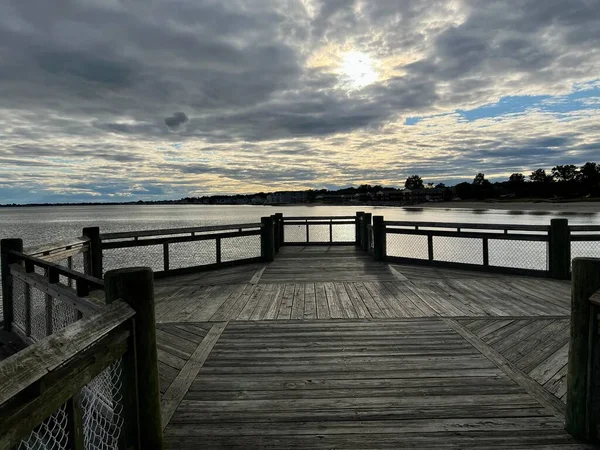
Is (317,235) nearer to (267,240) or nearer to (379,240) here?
(267,240)

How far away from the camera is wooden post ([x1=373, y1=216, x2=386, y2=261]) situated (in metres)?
10.2

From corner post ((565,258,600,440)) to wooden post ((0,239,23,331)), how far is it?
638 centimetres

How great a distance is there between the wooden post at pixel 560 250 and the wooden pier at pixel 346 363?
1.85ft

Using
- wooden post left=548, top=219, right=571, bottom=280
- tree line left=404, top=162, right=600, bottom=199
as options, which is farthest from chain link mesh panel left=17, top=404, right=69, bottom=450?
tree line left=404, top=162, right=600, bottom=199

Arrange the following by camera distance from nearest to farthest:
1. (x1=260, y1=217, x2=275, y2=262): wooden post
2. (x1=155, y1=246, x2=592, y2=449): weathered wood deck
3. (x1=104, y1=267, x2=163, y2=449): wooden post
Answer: (x1=104, y1=267, x2=163, y2=449): wooden post, (x1=155, y1=246, x2=592, y2=449): weathered wood deck, (x1=260, y1=217, x2=275, y2=262): wooden post

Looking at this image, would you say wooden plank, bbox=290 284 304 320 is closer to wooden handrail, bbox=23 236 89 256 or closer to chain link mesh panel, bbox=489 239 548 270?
wooden handrail, bbox=23 236 89 256

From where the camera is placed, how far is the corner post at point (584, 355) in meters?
2.50

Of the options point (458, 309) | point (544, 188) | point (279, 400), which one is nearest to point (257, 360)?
point (279, 400)

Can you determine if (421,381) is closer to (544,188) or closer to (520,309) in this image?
(520,309)

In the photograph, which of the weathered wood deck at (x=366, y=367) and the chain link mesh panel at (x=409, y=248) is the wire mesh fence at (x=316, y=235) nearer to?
the chain link mesh panel at (x=409, y=248)

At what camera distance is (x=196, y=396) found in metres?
3.17

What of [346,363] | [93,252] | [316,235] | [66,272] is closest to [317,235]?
[316,235]

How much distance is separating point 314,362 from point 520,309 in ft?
11.5

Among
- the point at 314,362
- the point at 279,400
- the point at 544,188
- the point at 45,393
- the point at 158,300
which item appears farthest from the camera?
the point at 544,188
